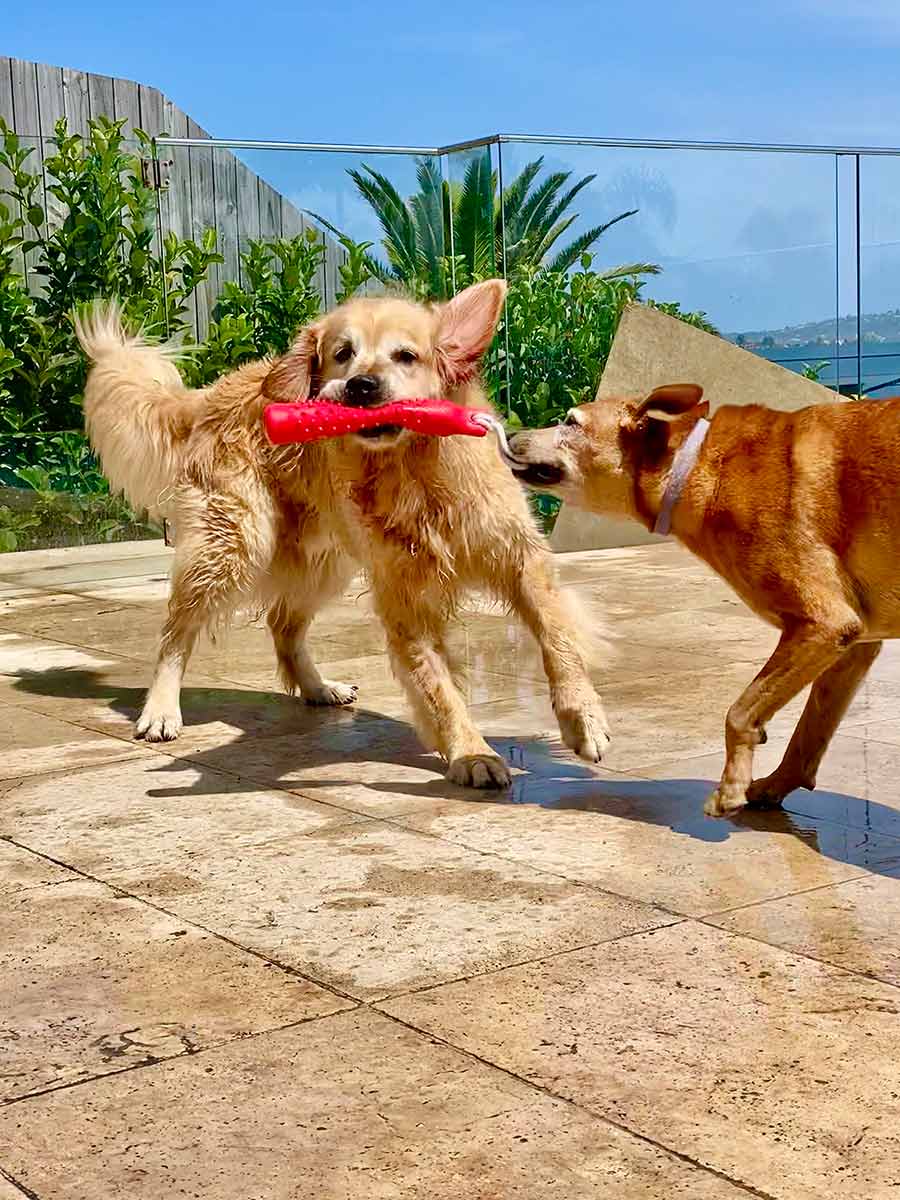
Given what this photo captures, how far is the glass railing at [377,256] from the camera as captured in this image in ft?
37.5

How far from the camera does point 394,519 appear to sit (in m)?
5.59

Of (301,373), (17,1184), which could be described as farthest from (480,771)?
(17,1184)

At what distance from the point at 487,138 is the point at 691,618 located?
474cm

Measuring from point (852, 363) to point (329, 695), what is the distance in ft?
23.6

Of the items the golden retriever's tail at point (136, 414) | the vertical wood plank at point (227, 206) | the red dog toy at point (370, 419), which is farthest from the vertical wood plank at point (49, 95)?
the red dog toy at point (370, 419)

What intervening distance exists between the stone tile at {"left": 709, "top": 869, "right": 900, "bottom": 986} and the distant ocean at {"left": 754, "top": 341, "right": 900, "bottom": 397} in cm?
853

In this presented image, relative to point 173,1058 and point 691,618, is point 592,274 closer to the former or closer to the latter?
point 691,618

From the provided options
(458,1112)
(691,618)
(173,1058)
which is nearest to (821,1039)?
(458,1112)

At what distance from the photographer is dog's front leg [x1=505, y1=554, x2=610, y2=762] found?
17.8 feet

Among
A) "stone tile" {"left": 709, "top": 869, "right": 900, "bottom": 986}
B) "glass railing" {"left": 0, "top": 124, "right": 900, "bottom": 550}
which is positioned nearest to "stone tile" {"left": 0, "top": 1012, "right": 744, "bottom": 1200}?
"stone tile" {"left": 709, "top": 869, "right": 900, "bottom": 986}

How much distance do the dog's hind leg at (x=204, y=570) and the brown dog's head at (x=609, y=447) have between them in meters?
1.79

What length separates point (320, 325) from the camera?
5.75 m

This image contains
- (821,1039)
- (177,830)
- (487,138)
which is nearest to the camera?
(821,1039)

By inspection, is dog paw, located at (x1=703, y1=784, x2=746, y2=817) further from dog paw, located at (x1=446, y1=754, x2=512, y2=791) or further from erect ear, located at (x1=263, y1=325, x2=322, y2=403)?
erect ear, located at (x1=263, y1=325, x2=322, y2=403)
